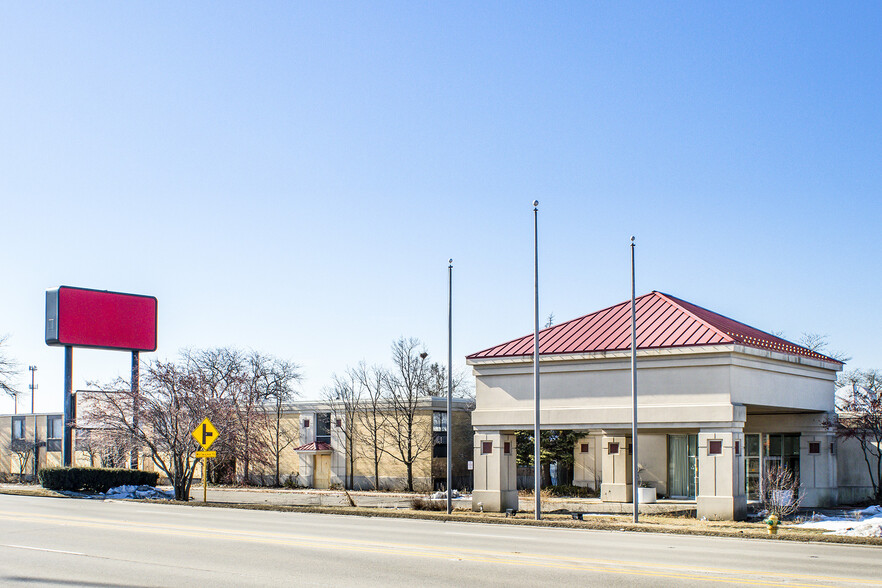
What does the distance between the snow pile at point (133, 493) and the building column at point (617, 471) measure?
1952 centimetres

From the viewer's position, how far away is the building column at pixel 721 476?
2781cm

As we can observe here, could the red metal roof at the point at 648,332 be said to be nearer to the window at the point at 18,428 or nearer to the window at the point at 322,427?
the window at the point at 322,427

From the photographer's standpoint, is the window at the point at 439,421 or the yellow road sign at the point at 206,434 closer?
the yellow road sign at the point at 206,434

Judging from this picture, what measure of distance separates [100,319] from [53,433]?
68.9ft

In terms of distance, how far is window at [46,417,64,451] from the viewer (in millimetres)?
65562

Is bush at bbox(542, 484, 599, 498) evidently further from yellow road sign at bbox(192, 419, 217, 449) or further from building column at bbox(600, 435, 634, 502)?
yellow road sign at bbox(192, 419, 217, 449)

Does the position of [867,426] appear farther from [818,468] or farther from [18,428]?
[18,428]

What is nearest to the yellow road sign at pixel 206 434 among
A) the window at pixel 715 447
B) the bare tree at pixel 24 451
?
the window at pixel 715 447

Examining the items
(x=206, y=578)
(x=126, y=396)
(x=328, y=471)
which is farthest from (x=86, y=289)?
(x=206, y=578)

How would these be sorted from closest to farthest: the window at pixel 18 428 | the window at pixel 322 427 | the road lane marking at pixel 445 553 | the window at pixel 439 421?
the road lane marking at pixel 445 553
the window at pixel 439 421
the window at pixel 322 427
the window at pixel 18 428

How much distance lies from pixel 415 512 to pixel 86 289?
1064 inches

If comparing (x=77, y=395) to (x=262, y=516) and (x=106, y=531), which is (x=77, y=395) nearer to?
(x=262, y=516)

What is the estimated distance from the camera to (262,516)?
92.6 feet

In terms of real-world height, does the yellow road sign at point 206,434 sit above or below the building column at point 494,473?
above
